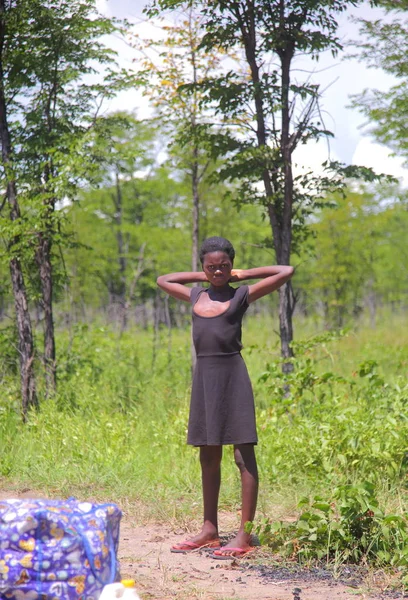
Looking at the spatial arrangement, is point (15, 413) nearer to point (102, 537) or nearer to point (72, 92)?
point (72, 92)

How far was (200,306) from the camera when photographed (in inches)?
182

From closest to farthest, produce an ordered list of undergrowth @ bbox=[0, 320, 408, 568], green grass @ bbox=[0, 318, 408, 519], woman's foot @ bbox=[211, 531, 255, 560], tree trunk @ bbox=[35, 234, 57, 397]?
undergrowth @ bbox=[0, 320, 408, 568], woman's foot @ bbox=[211, 531, 255, 560], green grass @ bbox=[0, 318, 408, 519], tree trunk @ bbox=[35, 234, 57, 397]

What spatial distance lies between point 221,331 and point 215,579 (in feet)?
4.64

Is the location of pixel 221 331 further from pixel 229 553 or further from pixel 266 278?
pixel 229 553

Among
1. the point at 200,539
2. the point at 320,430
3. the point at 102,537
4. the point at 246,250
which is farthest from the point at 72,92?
the point at 246,250

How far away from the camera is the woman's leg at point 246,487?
4461 mm

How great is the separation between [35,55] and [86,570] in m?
7.37

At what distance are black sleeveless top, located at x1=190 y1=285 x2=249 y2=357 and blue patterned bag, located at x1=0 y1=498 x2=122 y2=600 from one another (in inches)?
67.1

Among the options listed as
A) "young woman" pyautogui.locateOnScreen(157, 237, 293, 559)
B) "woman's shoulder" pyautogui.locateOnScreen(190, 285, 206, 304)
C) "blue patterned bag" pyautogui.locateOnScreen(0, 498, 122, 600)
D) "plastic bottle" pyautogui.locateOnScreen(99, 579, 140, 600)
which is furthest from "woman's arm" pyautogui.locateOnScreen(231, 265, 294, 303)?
"plastic bottle" pyautogui.locateOnScreen(99, 579, 140, 600)

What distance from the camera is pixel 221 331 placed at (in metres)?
4.48

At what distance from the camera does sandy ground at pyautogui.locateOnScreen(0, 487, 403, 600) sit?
372 cm

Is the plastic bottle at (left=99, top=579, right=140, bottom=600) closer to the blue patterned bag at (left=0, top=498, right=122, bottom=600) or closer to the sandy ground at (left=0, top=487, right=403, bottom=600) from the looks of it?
the blue patterned bag at (left=0, top=498, right=122, bottom=600)

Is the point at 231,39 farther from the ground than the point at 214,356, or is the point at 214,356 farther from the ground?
the point at 231,39

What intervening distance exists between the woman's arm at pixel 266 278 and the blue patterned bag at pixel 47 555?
79.3 inches
